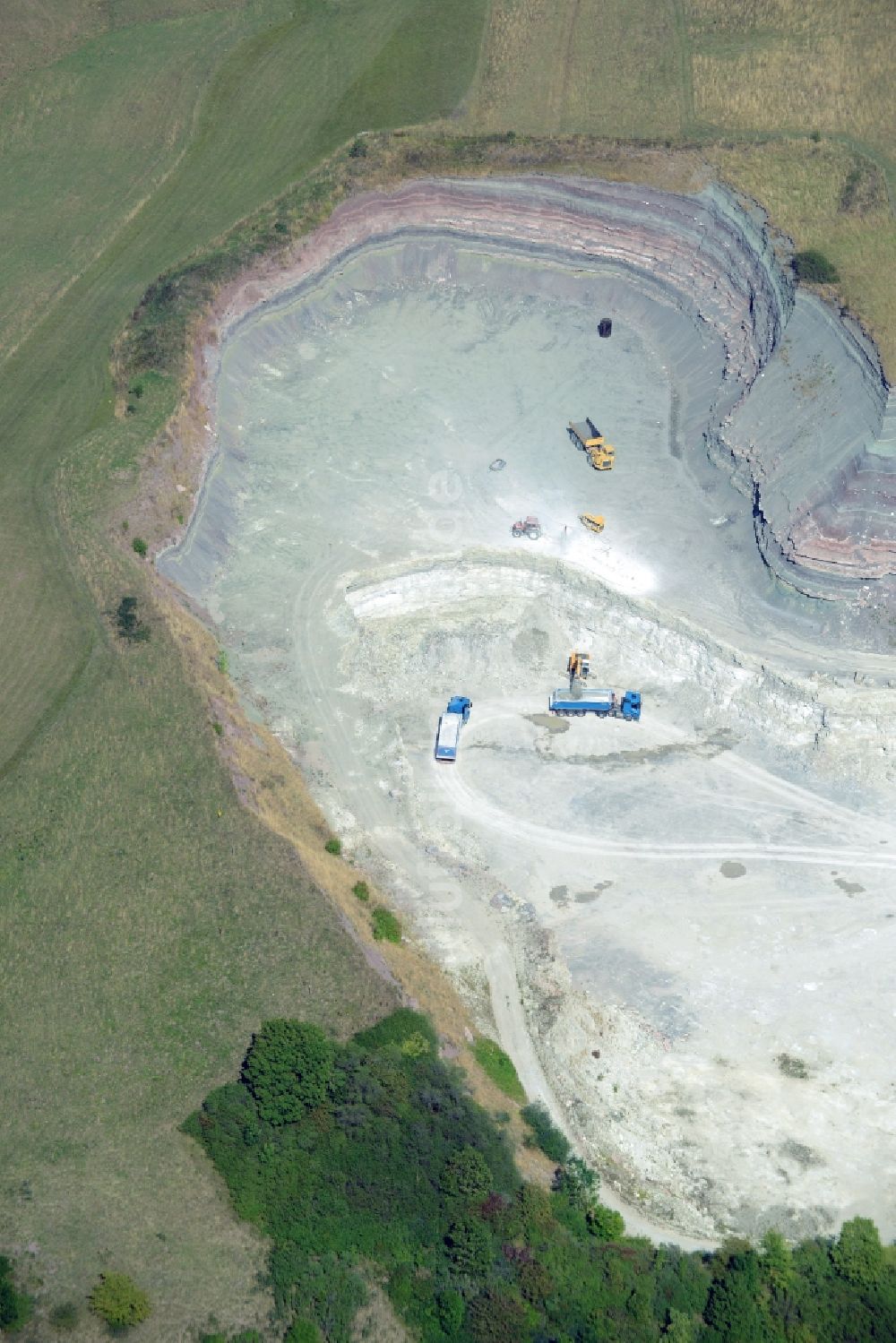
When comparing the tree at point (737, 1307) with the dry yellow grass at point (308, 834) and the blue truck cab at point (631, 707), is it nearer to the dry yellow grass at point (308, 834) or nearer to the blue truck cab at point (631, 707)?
the dry yellow grass at point (308, 834)

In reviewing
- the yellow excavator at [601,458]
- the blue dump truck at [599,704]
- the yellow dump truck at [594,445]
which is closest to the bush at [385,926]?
the blue dump truck at [599,704]

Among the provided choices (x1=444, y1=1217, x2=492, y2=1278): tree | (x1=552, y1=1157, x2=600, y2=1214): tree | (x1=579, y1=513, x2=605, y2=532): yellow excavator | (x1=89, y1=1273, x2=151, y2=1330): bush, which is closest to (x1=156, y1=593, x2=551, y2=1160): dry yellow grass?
(x1=552, y1=1157, x2=600, y2=1214): tree

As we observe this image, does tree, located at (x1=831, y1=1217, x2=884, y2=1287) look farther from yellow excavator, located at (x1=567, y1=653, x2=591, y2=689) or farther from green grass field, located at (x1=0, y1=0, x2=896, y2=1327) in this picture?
yellow excavator, located at (x1=567, y1=653, x2=591, y2=689)

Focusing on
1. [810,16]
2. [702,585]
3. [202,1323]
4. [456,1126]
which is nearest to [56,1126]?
[202,1323]

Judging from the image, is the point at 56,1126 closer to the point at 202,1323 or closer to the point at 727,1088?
the point at 202,1323

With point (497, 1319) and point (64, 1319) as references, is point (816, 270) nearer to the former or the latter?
point (497, 1319)

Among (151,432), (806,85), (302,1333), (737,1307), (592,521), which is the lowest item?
(302,1333)

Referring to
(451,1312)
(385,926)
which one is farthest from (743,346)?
(451,1312)
